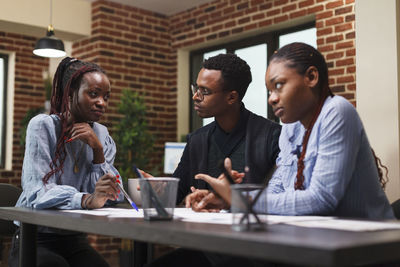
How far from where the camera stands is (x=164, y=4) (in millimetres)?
5980

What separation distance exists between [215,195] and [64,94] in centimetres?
89

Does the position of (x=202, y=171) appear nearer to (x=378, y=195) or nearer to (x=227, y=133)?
(x=227, y=133)

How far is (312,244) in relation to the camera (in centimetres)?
86

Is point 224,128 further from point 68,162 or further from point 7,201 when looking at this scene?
point 7,201

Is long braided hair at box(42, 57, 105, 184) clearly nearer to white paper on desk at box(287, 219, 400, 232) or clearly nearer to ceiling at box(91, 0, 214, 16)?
white paper on desk at box(287, 219, 400, 232)

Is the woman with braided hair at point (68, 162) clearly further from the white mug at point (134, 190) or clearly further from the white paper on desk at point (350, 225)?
the white paper on desk at point (350, 225)

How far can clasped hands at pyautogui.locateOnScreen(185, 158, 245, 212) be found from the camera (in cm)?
132

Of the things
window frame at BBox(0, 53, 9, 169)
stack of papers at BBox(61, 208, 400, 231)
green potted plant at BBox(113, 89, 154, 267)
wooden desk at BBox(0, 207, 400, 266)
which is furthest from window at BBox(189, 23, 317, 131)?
wooden desk at BBox(0, 207, 400, 266)

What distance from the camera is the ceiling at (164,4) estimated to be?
19.2 ft

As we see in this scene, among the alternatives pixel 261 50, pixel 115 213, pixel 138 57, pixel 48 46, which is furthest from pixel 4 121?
pixel 115 213

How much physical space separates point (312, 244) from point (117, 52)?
5291mm

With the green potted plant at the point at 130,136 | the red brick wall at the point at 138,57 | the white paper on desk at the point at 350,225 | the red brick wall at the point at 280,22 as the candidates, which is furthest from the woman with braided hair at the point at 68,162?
the red brick wall at the point at 138,57

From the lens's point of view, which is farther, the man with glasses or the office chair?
the office chair

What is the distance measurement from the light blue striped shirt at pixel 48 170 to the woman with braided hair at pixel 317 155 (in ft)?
1.68
